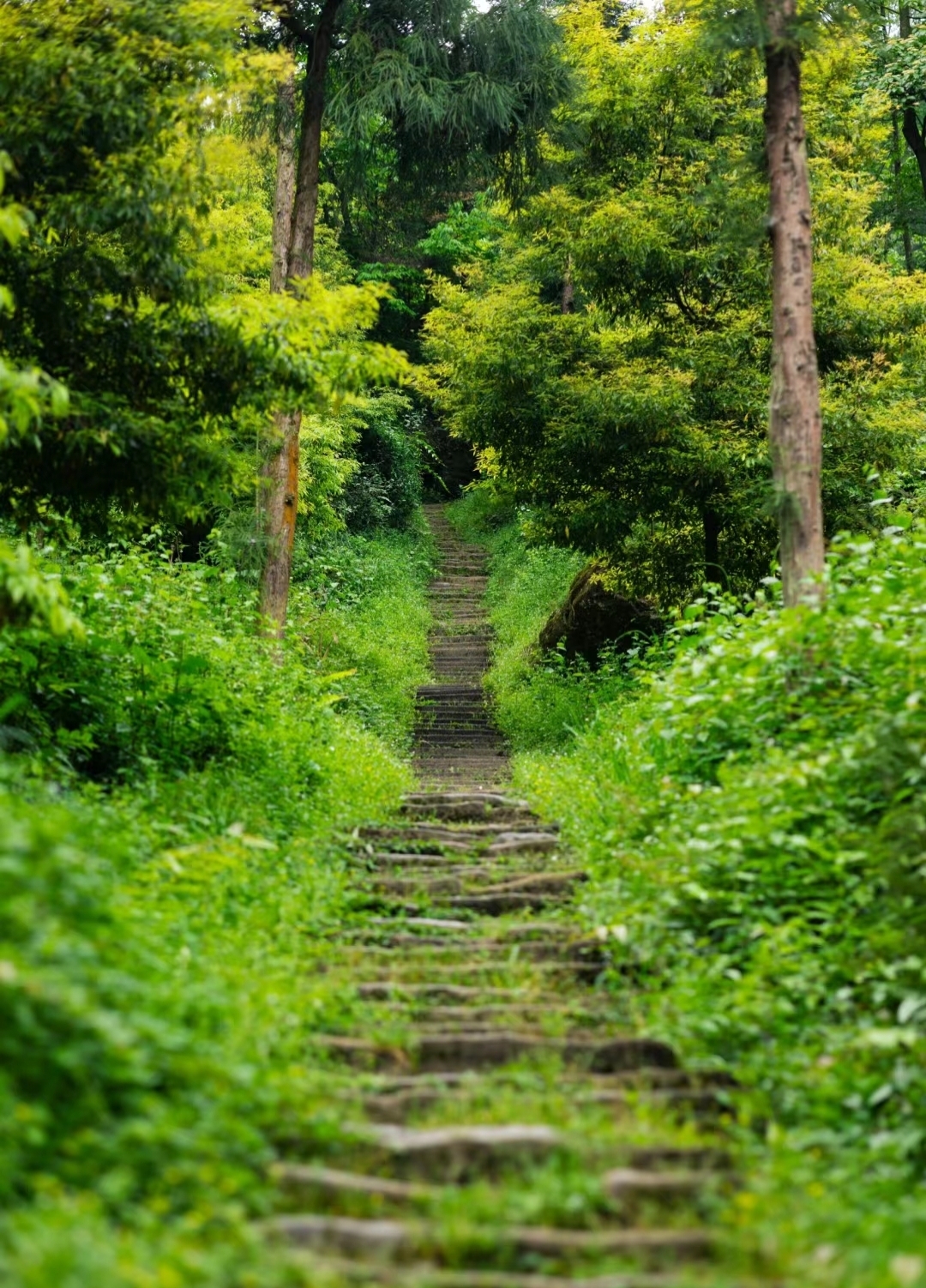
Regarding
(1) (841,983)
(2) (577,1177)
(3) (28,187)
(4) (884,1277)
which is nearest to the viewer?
(4) (884,1277)

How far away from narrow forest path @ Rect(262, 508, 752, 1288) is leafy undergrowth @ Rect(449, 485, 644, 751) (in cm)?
594

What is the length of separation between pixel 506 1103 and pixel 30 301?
5883 mm

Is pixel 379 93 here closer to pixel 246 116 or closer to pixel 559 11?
pixel 246 116

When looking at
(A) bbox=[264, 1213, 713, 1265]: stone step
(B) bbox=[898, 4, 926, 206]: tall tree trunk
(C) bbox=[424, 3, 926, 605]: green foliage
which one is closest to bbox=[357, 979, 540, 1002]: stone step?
(A) bbox=[264, 1213, 713, 1265]: stone step

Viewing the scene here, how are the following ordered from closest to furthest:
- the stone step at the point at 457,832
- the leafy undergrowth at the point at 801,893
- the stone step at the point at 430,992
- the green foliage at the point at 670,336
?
the leafy undergrowth at the point at 801,893 < the stone step at the point at 430,992 < the stone step at the point at 457,832 < the green foliage at the point at 670,336

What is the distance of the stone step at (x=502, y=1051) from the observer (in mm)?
5117

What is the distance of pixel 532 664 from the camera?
17734 millimetres

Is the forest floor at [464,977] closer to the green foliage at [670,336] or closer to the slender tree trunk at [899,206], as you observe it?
the green foliage at [670,336]

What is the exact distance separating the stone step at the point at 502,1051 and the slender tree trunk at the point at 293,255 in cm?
686

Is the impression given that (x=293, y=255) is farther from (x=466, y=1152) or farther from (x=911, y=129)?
(x=911, y=129)

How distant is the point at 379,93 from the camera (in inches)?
472

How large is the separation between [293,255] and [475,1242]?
10749mm

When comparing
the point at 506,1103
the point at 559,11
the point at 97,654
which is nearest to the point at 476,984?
the point at 506,1103

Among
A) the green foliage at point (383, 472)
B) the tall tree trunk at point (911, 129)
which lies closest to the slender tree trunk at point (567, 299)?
Answer: the green foliage at point (383, 472)
